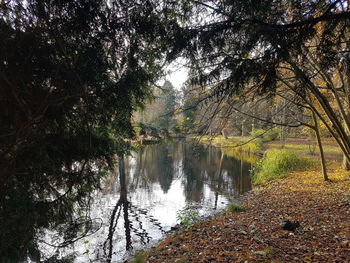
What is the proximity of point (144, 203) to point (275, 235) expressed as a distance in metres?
5.33

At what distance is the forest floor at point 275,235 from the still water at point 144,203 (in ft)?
4.01

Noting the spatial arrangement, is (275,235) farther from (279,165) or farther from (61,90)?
(279,165)

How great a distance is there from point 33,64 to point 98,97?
0.70 metres

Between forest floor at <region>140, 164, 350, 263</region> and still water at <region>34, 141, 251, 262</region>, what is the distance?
1224 mm

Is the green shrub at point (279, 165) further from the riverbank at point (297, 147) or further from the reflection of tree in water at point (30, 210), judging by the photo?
the reflection of tree in water at point (30, 210)

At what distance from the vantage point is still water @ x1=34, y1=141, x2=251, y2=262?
4.60 m

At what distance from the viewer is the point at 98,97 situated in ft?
8.42

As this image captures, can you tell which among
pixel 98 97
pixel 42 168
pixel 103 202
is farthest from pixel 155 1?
pixel 103 202

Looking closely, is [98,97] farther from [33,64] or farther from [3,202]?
[3,202]

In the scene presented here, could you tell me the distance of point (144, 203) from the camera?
8180 mm

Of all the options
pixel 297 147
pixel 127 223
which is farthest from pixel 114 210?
pixel 297 147

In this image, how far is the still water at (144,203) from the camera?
4.60 metres

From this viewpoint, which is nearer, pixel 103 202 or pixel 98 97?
pixel 98 97

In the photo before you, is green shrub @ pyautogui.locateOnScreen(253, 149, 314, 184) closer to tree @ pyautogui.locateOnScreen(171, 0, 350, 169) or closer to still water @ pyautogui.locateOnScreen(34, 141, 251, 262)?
still water @ pyautogui.locateOnScreen(34, 141, 251, 262)
